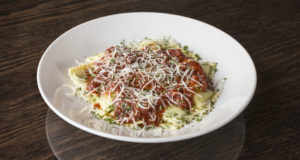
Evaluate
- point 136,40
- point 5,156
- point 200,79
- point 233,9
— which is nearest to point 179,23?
point 136,40

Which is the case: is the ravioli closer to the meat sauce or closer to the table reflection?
the meat sauce

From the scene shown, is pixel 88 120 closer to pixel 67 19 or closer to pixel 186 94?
pixel 186 94

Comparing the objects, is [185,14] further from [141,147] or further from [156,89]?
[141,147]

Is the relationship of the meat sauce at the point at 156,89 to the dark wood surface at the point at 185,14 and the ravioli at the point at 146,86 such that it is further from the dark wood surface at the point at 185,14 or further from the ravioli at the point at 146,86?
the dark wood surface at the point at 185,14

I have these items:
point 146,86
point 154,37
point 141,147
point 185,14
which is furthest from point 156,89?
point 185,14

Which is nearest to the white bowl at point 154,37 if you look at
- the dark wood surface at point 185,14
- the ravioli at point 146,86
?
the ravioli at point 146,86

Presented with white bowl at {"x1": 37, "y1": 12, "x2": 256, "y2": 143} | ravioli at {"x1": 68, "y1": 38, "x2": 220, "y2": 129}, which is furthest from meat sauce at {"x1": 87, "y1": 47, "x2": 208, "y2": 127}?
white bowl at {"x1": 37, "y1": 12, "x2": 256, "y2": 143}
